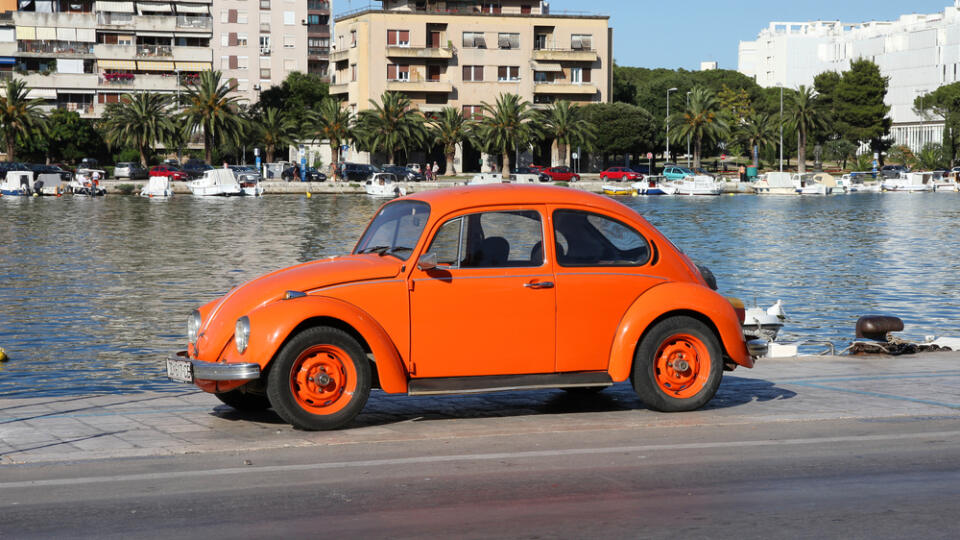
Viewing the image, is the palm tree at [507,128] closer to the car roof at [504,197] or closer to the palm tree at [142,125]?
the palm tree at [142,125]

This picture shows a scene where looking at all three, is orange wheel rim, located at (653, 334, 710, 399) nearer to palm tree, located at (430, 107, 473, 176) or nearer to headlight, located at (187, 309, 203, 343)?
headlight, located at (187, 309, 203, 343)

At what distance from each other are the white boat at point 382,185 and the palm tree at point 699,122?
37437 mm

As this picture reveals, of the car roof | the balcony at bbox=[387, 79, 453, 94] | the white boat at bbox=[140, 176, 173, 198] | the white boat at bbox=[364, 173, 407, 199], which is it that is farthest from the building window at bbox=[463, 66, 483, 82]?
the car roof

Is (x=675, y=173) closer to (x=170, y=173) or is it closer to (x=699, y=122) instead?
(x=699, y=122)

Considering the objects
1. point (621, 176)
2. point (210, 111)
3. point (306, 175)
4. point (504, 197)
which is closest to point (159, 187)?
point (306, 175)

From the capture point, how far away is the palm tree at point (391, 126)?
106 meters

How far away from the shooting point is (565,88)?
120m

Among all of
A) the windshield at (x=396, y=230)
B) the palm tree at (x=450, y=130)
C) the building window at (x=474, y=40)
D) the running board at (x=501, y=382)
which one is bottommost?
the running board at (x=501, y=382)

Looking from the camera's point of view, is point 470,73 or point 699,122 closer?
point 699,122

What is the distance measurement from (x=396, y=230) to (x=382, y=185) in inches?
3136

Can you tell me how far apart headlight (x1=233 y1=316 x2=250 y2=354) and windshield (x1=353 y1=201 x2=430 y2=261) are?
1.27m

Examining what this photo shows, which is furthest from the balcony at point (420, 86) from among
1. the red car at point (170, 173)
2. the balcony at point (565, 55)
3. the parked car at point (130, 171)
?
the parked car at point (130, 171)

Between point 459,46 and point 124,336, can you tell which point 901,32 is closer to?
point 459,46

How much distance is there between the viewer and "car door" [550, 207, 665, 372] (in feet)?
30.5
